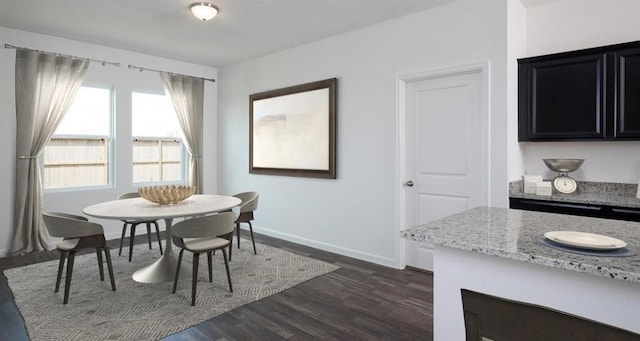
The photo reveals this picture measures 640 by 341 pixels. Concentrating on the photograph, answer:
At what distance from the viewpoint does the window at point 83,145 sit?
14.9 feet

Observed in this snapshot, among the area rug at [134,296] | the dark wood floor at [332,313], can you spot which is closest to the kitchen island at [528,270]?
the dark wood floor at [332,313]

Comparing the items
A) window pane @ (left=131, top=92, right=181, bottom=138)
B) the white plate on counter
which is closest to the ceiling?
window pane @ (left=131, top=92, right=181, bottom=138)

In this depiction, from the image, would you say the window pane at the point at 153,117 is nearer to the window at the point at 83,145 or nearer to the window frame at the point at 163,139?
the window frame at the point at 163,139

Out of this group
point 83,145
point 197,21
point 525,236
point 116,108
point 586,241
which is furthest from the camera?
point 116,108

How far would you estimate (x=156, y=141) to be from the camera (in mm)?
5465

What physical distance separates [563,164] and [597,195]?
35cm

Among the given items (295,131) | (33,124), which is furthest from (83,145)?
(295,131)

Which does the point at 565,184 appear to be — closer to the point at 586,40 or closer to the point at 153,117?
the point at 586,40

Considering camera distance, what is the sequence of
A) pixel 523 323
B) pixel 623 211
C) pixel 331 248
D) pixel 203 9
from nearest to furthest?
pixel 523 323, pixel 623 211, pixel 203 9, pixel 331 248

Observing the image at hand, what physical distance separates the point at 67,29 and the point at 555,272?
506 centimetres

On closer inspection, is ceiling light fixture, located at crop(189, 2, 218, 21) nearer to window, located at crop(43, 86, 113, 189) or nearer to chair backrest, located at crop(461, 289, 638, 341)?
window, located at crop(43, 86, 113, 189)

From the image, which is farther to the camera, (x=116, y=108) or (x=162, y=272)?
(x=116, y=108)

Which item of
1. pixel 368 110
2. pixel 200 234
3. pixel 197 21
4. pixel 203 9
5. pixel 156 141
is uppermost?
pixel 197 21

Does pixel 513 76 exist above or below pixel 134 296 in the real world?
above
